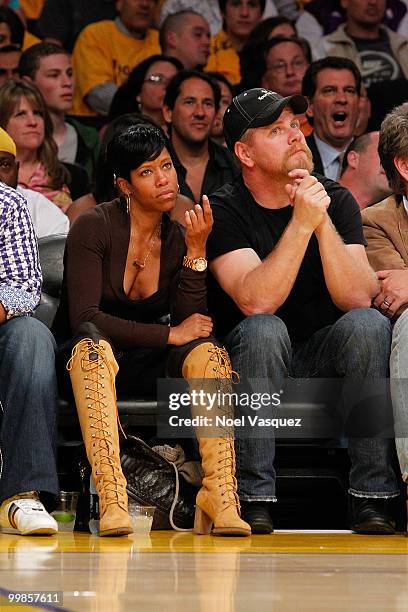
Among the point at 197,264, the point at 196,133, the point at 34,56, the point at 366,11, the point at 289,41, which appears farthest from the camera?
the point at 366,11

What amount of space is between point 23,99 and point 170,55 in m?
1.53

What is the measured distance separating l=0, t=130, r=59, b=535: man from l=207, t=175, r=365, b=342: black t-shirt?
2.16 feet

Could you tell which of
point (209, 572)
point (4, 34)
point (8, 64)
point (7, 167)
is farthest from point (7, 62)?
point (209, 572)

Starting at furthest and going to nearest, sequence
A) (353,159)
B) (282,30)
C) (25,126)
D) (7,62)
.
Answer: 1. (282,30)
2. (7,62)
3. (353,159)
4. (25,126)

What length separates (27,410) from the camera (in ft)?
11.5

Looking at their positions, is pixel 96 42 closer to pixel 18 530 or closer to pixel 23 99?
pixel 23 99

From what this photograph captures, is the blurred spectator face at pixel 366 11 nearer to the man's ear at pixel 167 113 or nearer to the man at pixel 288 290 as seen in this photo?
the man's ear at pixel 167 113

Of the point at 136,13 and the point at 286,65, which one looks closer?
the point at 286,65

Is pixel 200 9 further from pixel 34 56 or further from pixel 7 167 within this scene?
pixel 7 167

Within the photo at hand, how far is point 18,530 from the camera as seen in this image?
3.42m

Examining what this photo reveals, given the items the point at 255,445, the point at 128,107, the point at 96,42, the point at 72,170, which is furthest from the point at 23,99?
the point at 255,445

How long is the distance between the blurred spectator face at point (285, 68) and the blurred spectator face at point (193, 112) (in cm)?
75

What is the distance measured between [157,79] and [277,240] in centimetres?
249

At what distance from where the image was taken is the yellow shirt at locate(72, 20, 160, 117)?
6668 mm
